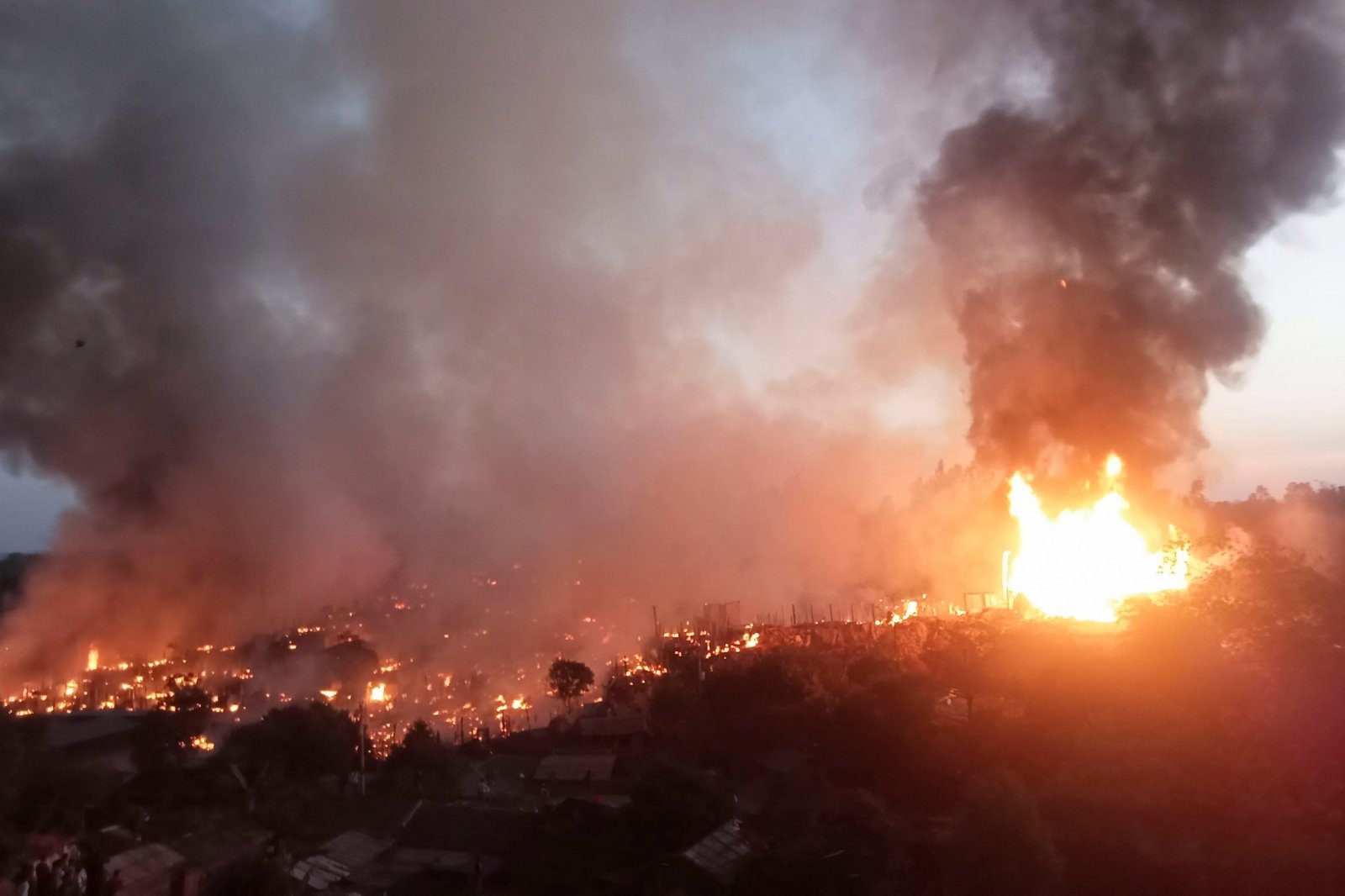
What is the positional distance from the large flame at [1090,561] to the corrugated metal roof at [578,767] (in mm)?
17137

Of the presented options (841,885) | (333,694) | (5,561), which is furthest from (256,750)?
(5,561)

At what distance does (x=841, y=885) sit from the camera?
18344 millimetres

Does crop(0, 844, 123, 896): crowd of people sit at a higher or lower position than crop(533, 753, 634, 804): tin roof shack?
higher

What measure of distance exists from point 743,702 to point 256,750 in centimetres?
1680

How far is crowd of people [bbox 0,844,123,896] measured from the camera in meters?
15.1

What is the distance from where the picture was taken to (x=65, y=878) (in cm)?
1544

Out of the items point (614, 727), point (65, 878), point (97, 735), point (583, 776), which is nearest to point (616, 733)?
point (614, 727)

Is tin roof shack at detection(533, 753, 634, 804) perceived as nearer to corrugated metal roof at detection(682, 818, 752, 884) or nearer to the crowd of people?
corrugated metal roof at detection(682, 818, 752, 884)

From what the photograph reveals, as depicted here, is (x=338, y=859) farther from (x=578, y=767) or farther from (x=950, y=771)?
(x=950, y=771)

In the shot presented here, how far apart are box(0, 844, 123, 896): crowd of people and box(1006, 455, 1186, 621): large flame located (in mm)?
28673

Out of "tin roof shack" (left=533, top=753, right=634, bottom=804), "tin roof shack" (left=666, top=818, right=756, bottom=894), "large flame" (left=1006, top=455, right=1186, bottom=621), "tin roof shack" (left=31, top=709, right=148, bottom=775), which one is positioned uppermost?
"large flame" (left=1006, top=455, right=1186, bottom=621)

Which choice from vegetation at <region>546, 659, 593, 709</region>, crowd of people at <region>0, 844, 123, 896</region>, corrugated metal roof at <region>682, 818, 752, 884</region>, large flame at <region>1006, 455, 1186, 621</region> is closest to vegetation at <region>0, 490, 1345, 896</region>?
corrugated metal roof at <region>682, 818, 752, 884</region>

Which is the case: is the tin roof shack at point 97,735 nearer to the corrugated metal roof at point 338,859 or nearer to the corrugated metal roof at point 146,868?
the corrugated metal roof at point 338,859

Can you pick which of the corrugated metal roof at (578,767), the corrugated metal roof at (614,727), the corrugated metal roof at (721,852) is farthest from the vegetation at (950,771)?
the corrugated metal roof at (578,767)
